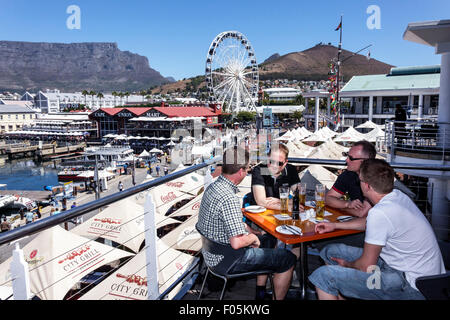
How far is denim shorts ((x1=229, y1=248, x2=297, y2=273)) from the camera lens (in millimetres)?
1834

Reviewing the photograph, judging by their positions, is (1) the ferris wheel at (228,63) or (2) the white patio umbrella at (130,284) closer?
(2) the white patio umbrella at (130,284)

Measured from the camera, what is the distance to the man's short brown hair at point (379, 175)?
1566 mm

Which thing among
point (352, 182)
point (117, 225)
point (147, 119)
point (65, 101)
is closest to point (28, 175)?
point (147, 119)

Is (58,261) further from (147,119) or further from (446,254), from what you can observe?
(147,119)

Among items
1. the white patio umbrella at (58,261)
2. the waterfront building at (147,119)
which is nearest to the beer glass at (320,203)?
the white patio umbrella at (58,261)

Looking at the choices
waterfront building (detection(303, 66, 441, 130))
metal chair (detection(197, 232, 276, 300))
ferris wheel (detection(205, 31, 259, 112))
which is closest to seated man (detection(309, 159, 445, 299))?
metal chair (detection(197, 232, 276, 300))

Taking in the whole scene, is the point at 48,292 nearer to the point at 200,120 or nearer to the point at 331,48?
the point at 200,120

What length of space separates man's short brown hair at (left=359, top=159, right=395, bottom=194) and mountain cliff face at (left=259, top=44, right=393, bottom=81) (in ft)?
466

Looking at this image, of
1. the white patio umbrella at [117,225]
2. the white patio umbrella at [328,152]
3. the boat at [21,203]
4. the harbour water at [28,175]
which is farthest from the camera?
the harbour water at [28,175]

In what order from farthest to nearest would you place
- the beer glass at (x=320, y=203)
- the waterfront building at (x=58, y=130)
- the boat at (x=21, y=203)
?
the waterfront building at (x=58, y=130)
the boat at (x=21, y=203)
the beer glass at (x=320, y=203)

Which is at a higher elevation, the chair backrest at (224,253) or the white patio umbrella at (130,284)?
the chair backrest at (224,253)

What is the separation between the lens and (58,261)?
5430 mm

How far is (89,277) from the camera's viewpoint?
8.13 metres

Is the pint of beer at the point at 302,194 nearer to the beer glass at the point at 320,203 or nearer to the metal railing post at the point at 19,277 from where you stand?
the beer glass at the point at 320,203
